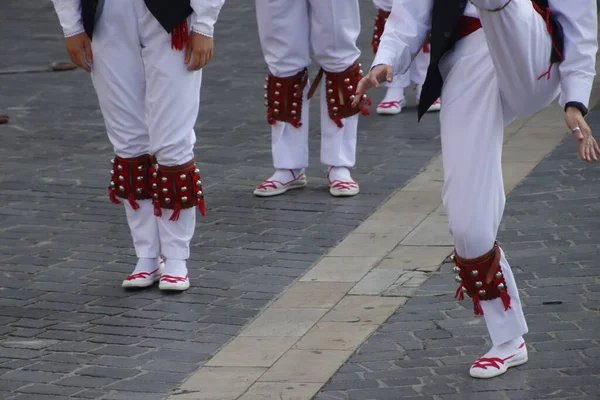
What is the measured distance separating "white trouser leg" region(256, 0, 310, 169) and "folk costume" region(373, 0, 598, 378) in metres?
2.55

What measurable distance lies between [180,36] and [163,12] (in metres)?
0.14

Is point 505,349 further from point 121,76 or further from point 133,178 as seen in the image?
point 121,76

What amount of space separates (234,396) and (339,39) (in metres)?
2.98

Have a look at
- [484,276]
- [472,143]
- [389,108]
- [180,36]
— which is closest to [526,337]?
[484,276]

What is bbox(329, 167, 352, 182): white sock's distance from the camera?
7.24 meters

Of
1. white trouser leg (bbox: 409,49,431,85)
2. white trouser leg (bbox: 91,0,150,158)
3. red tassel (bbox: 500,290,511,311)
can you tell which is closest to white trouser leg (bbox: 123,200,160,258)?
white trouser leg (bbox: 91,0,150,158)

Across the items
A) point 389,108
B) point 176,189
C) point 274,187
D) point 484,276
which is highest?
point 484,276

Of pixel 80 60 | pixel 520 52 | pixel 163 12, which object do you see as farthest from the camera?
pixel 80 60

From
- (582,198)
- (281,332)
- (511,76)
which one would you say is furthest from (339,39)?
(511,76)

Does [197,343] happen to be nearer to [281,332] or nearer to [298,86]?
[281,332]

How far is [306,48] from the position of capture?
7098 mm

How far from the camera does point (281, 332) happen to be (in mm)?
5168

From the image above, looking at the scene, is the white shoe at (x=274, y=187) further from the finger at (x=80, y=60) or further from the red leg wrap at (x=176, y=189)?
the finger at (x=80, y=60)

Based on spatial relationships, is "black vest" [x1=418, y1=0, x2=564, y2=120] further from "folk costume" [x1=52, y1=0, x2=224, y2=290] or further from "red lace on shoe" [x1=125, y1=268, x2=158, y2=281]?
"red lace on shoe" [x1=125, y1=268, x2=158, y2=281]
